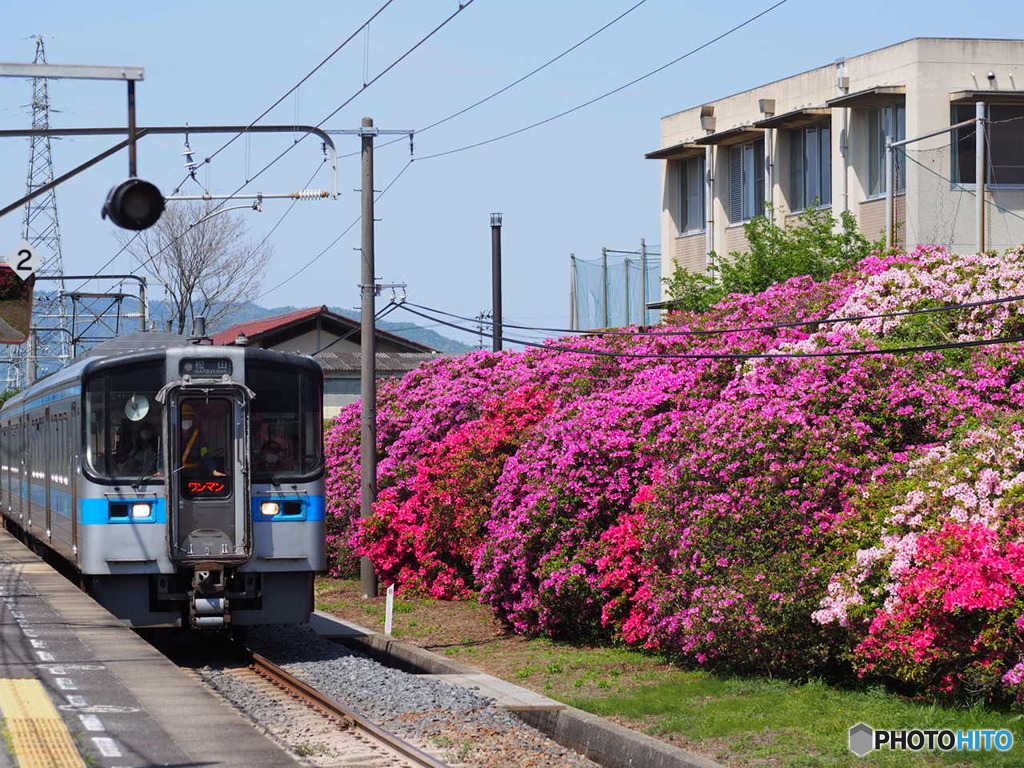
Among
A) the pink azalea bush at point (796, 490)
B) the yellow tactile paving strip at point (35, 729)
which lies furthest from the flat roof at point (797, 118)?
the yellow tactile paving strip at point (35, 729)

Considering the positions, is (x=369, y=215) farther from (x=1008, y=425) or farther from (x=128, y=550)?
(x=1008, y=425)

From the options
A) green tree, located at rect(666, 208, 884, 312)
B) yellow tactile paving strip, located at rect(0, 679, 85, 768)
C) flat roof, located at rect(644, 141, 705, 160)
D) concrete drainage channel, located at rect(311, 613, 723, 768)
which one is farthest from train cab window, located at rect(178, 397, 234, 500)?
flat roof, located at rect(644, 141, 705, 160)

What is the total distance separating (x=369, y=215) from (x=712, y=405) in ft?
25.8

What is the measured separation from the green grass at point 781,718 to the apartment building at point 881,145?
40.1 feet

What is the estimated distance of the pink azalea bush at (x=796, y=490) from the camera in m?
10.7

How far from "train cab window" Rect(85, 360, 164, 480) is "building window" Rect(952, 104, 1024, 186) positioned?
15793 millimetres

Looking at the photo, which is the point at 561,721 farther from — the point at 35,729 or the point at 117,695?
the point at 35,729

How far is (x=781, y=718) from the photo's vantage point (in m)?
10.8

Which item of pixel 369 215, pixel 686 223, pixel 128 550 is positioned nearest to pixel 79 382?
pixel 128 550

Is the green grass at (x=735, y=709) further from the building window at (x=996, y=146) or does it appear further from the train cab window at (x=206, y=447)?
the building window at (x=996, y=146)

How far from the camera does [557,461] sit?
53.7 feet

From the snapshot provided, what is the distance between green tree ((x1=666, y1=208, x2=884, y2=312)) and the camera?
83.9 ft

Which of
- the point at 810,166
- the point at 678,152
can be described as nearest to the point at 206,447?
the point at 810,166

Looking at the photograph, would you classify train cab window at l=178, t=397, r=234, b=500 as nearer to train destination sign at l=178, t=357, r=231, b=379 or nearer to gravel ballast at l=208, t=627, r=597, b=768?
train destination sign at l=178, t=357, r=231, b=379
